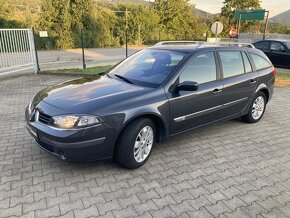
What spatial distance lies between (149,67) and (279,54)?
11.7m

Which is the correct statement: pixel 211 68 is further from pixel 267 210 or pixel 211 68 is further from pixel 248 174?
pixel 267 210

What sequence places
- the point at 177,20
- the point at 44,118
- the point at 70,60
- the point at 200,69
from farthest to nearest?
the point at 177,20 → the point at 70,60 → the point at 200,69 → the point at 44,118

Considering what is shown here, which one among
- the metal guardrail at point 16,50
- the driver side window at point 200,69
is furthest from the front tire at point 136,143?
the metal guardrail at point 16,50

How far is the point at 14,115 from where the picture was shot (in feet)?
18.3

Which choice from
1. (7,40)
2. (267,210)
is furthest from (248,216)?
(7,40)

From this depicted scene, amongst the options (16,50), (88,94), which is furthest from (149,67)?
(16,50)

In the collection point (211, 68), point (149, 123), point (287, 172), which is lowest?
point (287, 172)

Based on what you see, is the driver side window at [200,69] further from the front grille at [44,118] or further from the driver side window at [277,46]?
the driver side window at [277,46]

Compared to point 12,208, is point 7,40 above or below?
above

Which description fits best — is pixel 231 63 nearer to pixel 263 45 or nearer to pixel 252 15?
pixel 263 45

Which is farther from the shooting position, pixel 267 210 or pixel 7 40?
pixel 7 40

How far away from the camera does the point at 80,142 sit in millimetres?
3045

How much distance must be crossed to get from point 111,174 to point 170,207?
0.92 m

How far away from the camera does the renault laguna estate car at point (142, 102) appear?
3102 millimetres
